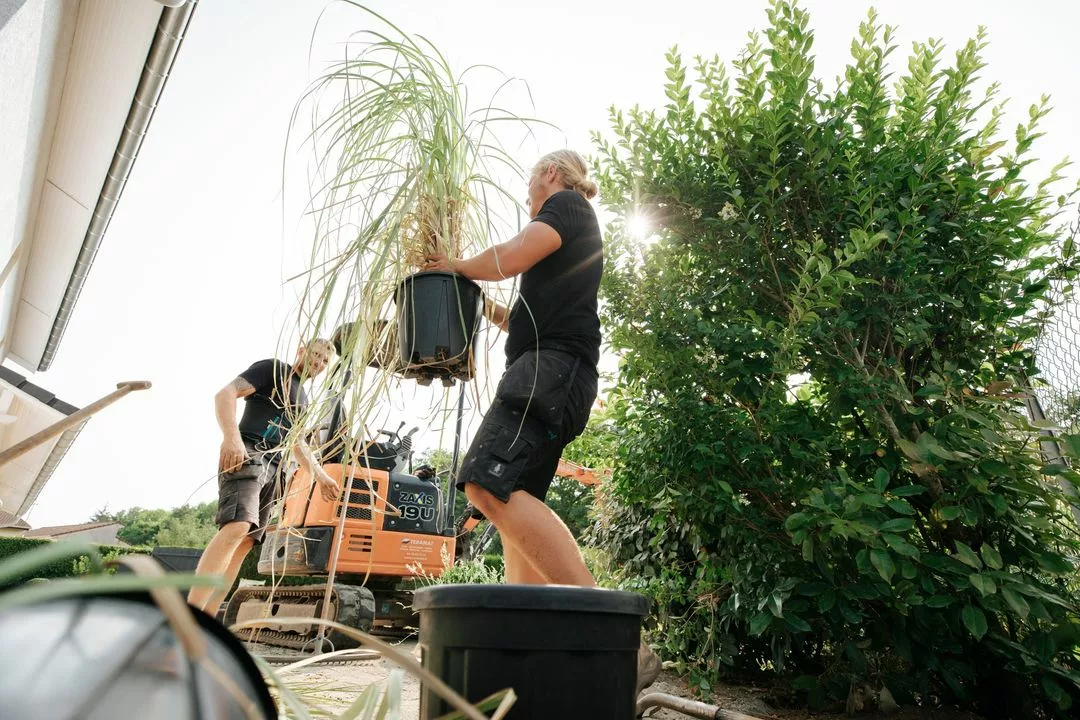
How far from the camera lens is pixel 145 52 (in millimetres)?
3439

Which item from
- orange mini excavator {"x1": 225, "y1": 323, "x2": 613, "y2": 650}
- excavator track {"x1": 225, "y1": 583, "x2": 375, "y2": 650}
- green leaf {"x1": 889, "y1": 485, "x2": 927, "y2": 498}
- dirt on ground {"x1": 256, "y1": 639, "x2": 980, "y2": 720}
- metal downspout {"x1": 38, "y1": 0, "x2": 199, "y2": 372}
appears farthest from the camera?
orange mini excavator {"x1": 225, "y1": 323, "x2": 613, "y2": 650}

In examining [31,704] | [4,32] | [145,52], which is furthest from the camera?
[145,52]

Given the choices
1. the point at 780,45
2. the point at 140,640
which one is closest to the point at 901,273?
the point at 780,45

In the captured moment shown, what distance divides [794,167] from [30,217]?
184 inches

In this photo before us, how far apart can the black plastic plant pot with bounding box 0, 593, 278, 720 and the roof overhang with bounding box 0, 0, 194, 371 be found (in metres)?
2.12

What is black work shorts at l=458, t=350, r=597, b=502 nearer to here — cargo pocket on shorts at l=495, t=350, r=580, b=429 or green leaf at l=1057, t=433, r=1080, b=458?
cargo pocket on shorts at l=495, t=350, r=580, b=429

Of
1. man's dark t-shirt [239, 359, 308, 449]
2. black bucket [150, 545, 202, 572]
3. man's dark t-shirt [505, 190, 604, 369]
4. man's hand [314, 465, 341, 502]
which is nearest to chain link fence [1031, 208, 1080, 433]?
man's dark t-shirt [505, 190, 604, 369]

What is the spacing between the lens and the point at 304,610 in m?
6.48

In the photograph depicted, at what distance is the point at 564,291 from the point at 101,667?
1784mm

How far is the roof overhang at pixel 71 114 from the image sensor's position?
8.77ft

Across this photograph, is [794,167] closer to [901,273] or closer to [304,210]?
[901,273]

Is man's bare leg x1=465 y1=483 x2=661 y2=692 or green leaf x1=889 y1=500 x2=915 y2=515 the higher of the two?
green leaf x1=889 y1=500 x2=915 y2=515

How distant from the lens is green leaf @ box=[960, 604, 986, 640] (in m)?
1.95

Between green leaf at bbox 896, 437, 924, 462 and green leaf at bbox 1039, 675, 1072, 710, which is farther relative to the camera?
green leaf at bbox 896, 437, 924, 462
